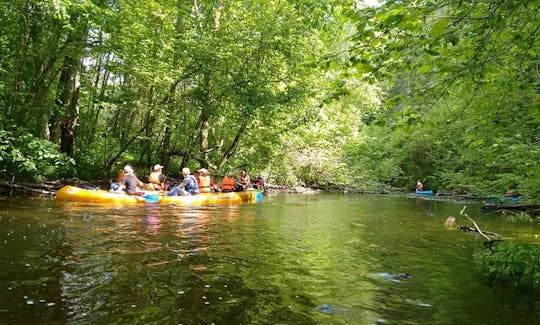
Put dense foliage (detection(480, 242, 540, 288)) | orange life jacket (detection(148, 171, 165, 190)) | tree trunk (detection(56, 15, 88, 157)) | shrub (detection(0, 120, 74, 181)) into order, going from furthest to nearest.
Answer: tree trunk (detection(56, 15, 88, 157)) → orange life jacket (detection(148, 171, 165, 190)) → shrub (detection(0, 120, 74, 181)) → dense foliage (detection(480, 242, 540, 288))

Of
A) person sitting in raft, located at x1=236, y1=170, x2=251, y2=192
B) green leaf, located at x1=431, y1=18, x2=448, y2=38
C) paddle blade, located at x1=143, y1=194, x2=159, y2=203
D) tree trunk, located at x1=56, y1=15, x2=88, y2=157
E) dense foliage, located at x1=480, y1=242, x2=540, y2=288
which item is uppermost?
tree trunk, located at x1=56, y1=15, x2=88, y2=157

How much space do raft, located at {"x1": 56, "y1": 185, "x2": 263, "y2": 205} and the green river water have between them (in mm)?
2427

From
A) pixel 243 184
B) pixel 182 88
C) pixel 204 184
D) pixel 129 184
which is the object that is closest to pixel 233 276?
pixel 129 184

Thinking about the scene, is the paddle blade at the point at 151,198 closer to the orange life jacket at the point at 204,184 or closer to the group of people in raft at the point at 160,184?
the group of people in raft at the point at 160,184

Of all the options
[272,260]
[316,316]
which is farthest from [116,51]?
[316,316]

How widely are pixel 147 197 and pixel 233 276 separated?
8.48 m

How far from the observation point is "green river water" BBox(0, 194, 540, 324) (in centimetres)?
374

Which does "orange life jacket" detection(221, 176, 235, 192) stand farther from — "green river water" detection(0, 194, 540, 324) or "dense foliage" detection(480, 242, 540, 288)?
"dense foliage" detection(480, 242, 540, 288)

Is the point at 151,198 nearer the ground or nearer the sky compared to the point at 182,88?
nearer the ground

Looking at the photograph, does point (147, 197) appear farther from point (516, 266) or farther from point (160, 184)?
point (516, 266)

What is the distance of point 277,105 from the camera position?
17.9 m

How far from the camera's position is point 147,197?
1277 cm

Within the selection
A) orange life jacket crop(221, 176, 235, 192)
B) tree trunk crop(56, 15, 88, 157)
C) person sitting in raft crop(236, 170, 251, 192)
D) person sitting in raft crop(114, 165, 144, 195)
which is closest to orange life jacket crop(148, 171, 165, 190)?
person sitting in raft crop(114, 165, 144, 195)

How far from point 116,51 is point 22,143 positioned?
163 inches
